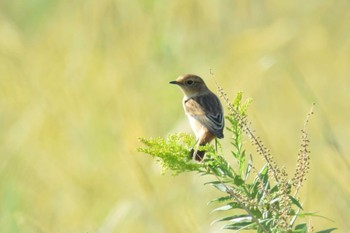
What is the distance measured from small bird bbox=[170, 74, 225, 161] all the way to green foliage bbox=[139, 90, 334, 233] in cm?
89

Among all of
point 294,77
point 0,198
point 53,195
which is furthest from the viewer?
point 53,195

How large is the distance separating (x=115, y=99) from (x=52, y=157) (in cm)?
51

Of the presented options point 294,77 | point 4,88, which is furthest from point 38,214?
point 294,77

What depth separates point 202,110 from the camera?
15.7 ft

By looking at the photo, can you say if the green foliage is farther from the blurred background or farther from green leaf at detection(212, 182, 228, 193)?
the blurred background

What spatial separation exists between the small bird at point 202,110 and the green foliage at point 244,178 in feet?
2.90

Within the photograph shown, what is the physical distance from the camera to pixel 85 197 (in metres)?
5.91

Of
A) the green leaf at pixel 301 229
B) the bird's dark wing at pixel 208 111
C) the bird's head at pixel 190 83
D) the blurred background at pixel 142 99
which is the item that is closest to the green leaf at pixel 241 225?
the green leaf at pixel 301 229

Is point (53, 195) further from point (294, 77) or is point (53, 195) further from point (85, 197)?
point (294, 77)

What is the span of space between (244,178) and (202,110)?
2.16 meters

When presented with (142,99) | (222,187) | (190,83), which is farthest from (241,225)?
(142,99)

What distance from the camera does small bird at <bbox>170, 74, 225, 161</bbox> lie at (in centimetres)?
412

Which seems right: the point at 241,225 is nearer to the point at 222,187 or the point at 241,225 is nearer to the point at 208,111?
the point at 222,187

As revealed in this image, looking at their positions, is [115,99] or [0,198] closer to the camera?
[0,198]
